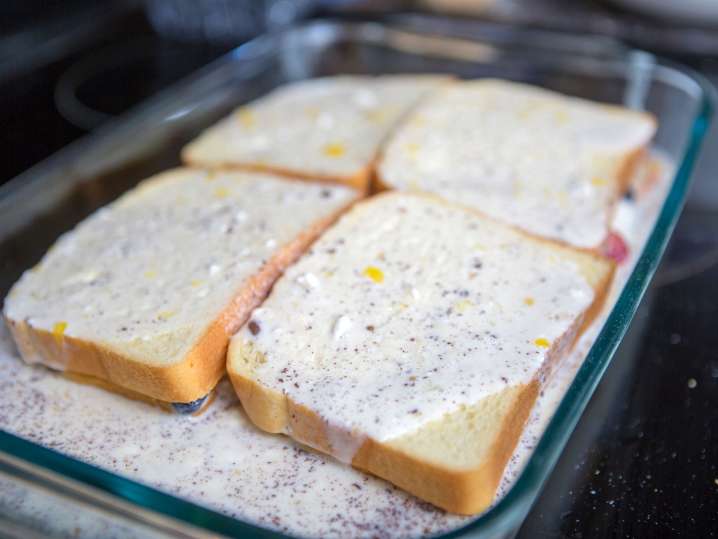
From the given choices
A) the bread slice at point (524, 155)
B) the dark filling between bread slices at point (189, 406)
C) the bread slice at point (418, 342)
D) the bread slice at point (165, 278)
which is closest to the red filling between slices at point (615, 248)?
the bread slice at point (524, 155)

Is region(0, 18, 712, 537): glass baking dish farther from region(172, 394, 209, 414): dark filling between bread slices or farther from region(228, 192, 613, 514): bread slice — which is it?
region(172, 394, 209, 414): dark filling between bread slices

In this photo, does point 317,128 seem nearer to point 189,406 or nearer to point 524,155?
point 524,155

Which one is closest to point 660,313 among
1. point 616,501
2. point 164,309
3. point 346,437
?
point 616,501

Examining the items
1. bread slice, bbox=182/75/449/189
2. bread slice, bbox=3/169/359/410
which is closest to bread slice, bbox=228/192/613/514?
bread slice, bbox=3/169/359/410

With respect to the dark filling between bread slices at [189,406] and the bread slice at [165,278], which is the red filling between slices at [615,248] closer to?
the bread slice at [165,278]

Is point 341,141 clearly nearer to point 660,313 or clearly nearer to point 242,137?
point 242,137

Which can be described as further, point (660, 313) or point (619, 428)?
point (660, 313)

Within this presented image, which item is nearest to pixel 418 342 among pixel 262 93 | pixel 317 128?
pixel 317 128
